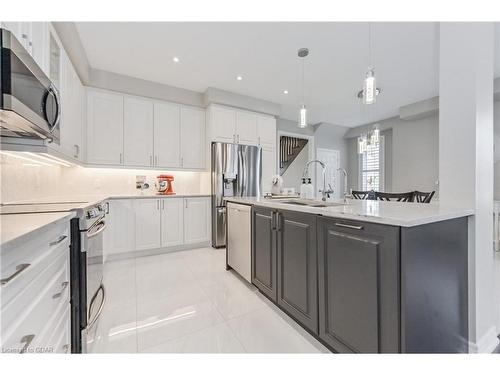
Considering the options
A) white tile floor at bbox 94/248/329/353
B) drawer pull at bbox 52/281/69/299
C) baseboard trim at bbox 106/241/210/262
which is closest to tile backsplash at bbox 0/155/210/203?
baseboard trim at bbox 106/241/210/262

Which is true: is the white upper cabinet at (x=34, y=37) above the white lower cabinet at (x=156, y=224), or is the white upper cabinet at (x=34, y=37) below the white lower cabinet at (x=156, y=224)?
above

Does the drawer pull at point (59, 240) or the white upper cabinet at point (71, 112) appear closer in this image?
the drawer pull at point (59, 240)

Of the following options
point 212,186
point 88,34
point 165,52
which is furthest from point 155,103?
point 212,186

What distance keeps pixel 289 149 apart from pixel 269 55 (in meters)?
3.69

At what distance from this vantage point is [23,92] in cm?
103

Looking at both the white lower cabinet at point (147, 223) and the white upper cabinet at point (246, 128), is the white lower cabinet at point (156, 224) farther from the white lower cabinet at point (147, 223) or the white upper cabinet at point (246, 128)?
the white upper cabinet at point (246, 128)

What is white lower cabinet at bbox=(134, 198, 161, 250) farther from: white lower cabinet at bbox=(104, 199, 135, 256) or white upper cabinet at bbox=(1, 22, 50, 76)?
white upper cabinet at bbox=(1, 22, 50, 76)

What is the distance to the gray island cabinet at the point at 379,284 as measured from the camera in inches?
39.0

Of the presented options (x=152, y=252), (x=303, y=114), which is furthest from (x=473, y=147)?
(x=152, y=252)

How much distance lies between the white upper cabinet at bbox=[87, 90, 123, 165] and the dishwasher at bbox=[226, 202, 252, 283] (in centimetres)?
203

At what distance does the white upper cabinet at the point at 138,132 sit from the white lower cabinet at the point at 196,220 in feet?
3.05

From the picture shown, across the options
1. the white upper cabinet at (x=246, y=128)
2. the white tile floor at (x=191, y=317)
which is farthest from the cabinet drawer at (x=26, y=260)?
the white upper cabinet at (x=246, y=128)

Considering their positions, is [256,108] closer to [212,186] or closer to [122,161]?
[212,186]
